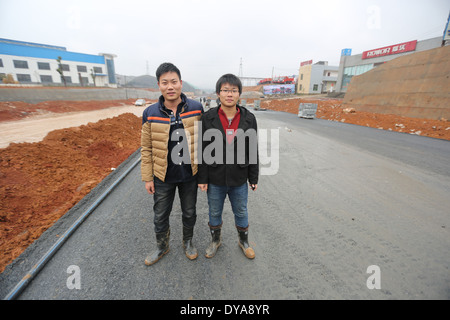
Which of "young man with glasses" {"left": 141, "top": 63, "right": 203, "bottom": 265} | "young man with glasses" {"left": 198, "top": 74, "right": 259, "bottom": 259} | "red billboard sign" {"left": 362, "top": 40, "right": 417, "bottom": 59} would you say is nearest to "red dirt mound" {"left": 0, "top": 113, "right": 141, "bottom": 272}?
"young man with glasses" {"left": 141, "top": 63, "right": 203, "bottom": 265}

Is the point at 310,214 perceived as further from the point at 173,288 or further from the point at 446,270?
the point at 173,288

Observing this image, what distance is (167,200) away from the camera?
2154mm

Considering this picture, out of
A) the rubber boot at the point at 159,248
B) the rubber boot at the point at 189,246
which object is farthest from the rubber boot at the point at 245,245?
the rubber boot at the point at 159,248

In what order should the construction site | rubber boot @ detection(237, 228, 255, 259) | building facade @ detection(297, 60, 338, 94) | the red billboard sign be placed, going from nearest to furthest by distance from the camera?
rubber boot @ detection(237, 228, 255, 259), the construction site, the red billboard sign, building facade @ detection(297, 60, 338, 94)

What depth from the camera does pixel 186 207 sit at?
7.27 ft

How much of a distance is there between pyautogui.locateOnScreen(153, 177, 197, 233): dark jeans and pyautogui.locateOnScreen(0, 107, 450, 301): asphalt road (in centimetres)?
45

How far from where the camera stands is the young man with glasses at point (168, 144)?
6.49 feet

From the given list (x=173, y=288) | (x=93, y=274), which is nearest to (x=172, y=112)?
(x=173, y=288)

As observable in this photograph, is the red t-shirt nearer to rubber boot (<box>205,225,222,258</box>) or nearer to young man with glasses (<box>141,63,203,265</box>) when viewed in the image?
young man with glasses (<box>141,63,203,265</box>)

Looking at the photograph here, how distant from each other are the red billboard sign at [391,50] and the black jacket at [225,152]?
41.0m

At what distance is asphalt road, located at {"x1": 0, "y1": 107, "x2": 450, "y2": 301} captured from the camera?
1.86 m

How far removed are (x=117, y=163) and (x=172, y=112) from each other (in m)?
4.55

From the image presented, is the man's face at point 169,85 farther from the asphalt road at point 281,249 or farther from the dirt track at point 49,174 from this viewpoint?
the dirt track at point 49,174
